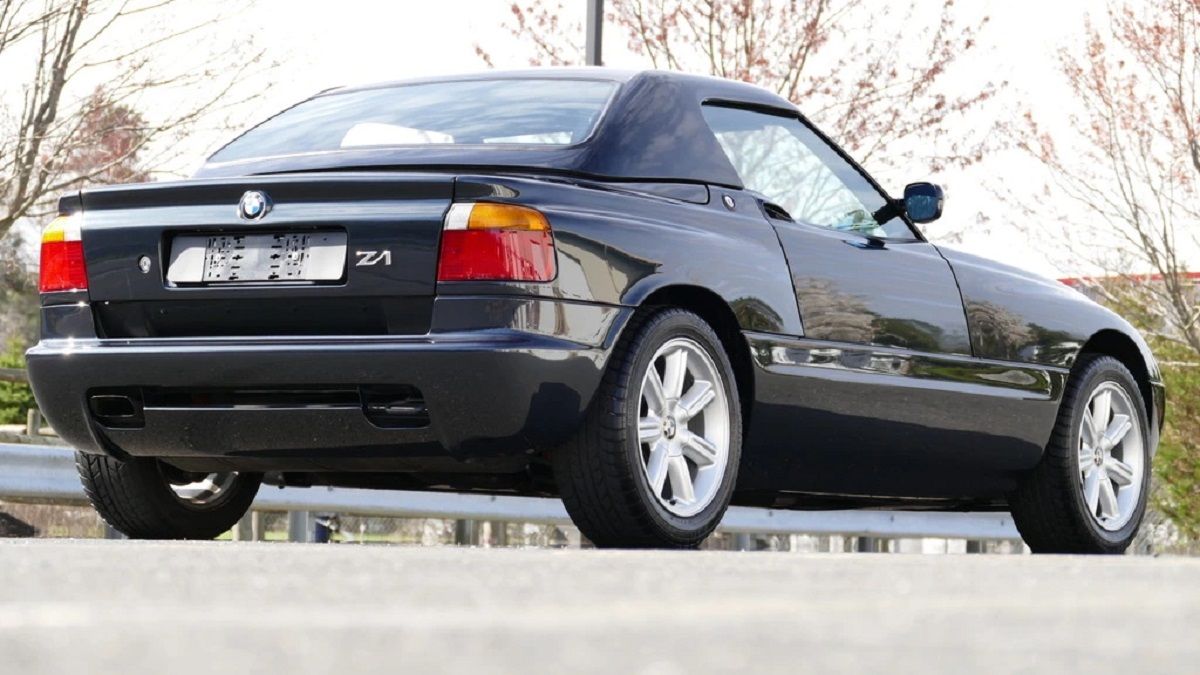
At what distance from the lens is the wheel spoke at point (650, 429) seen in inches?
232

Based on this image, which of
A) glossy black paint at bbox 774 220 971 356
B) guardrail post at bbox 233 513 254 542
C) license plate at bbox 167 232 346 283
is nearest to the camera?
license plate at bbox 167 232 346 283

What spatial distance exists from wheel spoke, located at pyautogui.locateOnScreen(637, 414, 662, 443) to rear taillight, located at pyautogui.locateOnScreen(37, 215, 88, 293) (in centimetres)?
166

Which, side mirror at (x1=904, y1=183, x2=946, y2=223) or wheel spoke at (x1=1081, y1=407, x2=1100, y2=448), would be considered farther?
wheel spoke at (x1=1081, y1=407, x2=1100, y2=448)

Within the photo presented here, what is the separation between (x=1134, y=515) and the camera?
8094 millimetres

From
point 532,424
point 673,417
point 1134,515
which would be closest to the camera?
point 532,424

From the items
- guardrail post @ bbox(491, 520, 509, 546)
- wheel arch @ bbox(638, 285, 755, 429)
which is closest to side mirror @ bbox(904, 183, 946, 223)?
wheel arch @ bbox(638, 285, 755, 429)

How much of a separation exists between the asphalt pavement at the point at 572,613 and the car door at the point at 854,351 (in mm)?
1521

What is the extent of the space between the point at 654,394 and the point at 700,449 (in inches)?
10.0

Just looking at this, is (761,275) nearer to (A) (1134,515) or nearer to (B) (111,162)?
(A) (1134,515)

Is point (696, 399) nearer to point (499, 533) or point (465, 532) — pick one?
point (465, 532)

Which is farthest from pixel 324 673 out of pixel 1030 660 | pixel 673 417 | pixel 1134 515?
pixel 1134 515

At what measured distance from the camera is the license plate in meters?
5.73

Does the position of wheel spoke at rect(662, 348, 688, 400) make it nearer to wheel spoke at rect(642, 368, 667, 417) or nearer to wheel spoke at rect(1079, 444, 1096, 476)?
wheel spoke at rect(642, 368, 667, 417)

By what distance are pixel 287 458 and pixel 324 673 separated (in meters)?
3.65
